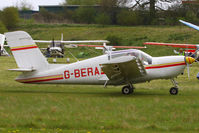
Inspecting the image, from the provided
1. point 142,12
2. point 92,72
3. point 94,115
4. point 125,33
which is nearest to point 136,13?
point 142,12

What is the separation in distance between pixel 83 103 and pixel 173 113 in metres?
2.88

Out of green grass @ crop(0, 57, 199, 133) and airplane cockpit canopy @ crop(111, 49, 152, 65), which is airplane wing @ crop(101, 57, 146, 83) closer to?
airplane cockpit canopy @ crop(111, 49, 152, 65)

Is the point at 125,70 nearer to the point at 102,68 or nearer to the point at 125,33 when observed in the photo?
the point at 102,68

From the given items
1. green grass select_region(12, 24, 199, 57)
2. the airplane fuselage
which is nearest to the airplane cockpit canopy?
the airplane fuselage

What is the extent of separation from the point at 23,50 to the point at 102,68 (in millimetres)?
3198

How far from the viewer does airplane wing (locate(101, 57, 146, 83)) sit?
12852mm

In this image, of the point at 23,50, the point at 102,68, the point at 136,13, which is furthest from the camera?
the point at 136,13

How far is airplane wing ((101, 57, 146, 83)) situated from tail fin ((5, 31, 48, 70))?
269cm

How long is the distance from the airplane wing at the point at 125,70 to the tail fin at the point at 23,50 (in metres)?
2.69

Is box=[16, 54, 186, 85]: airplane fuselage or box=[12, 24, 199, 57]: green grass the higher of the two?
box=[16, 54, 186, 85]: airplane fuselage

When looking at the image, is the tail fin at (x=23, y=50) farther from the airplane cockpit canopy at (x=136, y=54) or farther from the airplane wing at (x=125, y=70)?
the airplane cockpit canopy at (x=136, y=54)

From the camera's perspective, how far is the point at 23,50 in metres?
14.0

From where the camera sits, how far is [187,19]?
49.5m

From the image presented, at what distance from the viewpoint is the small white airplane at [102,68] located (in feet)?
43.2
